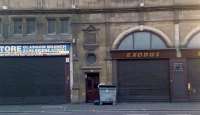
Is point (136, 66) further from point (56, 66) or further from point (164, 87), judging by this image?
point (56, 66)

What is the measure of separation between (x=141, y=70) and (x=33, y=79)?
8.58 metres

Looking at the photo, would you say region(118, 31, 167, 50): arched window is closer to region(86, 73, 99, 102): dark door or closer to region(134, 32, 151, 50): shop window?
region(134, 32, 151, 50): shop window

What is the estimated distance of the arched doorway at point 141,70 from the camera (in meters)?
40.2

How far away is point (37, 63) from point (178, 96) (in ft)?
37.3

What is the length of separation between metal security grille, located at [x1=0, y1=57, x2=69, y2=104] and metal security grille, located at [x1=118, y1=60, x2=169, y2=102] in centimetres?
460

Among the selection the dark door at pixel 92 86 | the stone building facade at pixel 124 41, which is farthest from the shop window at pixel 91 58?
the dark door at pixel 92 86

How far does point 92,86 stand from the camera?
41.0m

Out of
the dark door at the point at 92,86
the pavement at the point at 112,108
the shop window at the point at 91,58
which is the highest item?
the shop window at the point at 91,58

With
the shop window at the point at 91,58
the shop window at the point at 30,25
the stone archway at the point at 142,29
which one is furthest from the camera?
the shop window at the point at 30,25

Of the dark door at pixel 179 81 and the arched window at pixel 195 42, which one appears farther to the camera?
the arched window at pixel 195 42

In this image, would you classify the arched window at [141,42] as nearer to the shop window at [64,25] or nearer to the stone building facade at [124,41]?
the stone building facade at [124,41]

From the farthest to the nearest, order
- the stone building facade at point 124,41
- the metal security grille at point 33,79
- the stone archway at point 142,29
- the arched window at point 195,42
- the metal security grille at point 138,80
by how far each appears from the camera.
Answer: the metal security grille at point 33,79
the metal security grille at point 138,80
the stone archway at point 142,29
the arched window at point 195,42
the stone building facade at point 124,41

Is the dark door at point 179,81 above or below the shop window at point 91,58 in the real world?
below

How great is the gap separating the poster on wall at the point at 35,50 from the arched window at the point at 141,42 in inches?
181
